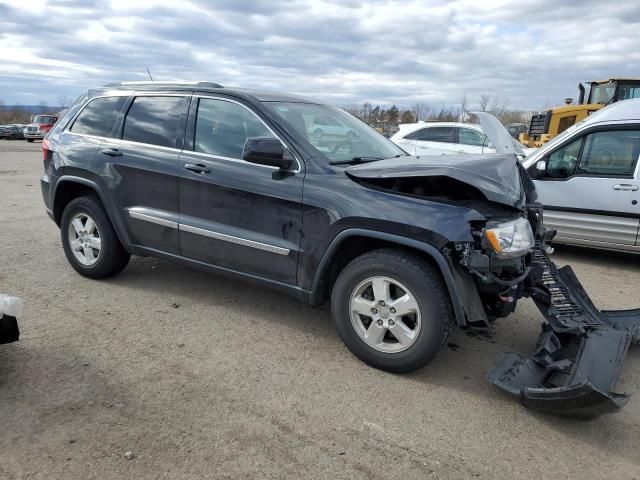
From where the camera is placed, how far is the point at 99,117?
16.3ft

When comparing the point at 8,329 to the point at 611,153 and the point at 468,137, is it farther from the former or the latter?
the point at 468,137

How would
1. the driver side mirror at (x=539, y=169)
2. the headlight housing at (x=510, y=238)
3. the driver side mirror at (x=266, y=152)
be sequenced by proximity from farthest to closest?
the driver side mirror at (x=539, y=169)
the driver side mirror at (x=266, y=152)
the headlight housing at (x=510, y=238)

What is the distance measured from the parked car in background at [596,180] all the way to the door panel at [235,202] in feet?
14.4

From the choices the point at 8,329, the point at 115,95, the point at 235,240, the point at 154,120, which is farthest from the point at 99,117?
the point at 8,329

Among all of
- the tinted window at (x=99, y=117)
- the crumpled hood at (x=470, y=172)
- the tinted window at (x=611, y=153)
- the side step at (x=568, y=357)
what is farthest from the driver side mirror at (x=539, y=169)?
the tinted window at (x=99, y=117)

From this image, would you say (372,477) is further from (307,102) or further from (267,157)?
(307,102)

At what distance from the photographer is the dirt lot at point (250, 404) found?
8.58 feet

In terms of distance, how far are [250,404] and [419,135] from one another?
36.9 feet

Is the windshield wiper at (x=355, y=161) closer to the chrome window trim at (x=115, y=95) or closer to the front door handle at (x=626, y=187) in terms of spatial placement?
the chrome window trim at (x=115, y=95)

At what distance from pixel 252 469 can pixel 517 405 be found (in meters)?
1.70

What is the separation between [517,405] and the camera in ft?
10.6

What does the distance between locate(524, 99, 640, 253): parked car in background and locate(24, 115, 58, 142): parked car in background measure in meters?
32.3

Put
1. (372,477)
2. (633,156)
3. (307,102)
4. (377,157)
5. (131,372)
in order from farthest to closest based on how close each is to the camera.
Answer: (633,156)
(307,102)
(377,157)
(131,372)
(372,477)

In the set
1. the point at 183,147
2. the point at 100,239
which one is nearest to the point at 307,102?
the point at 183,147
